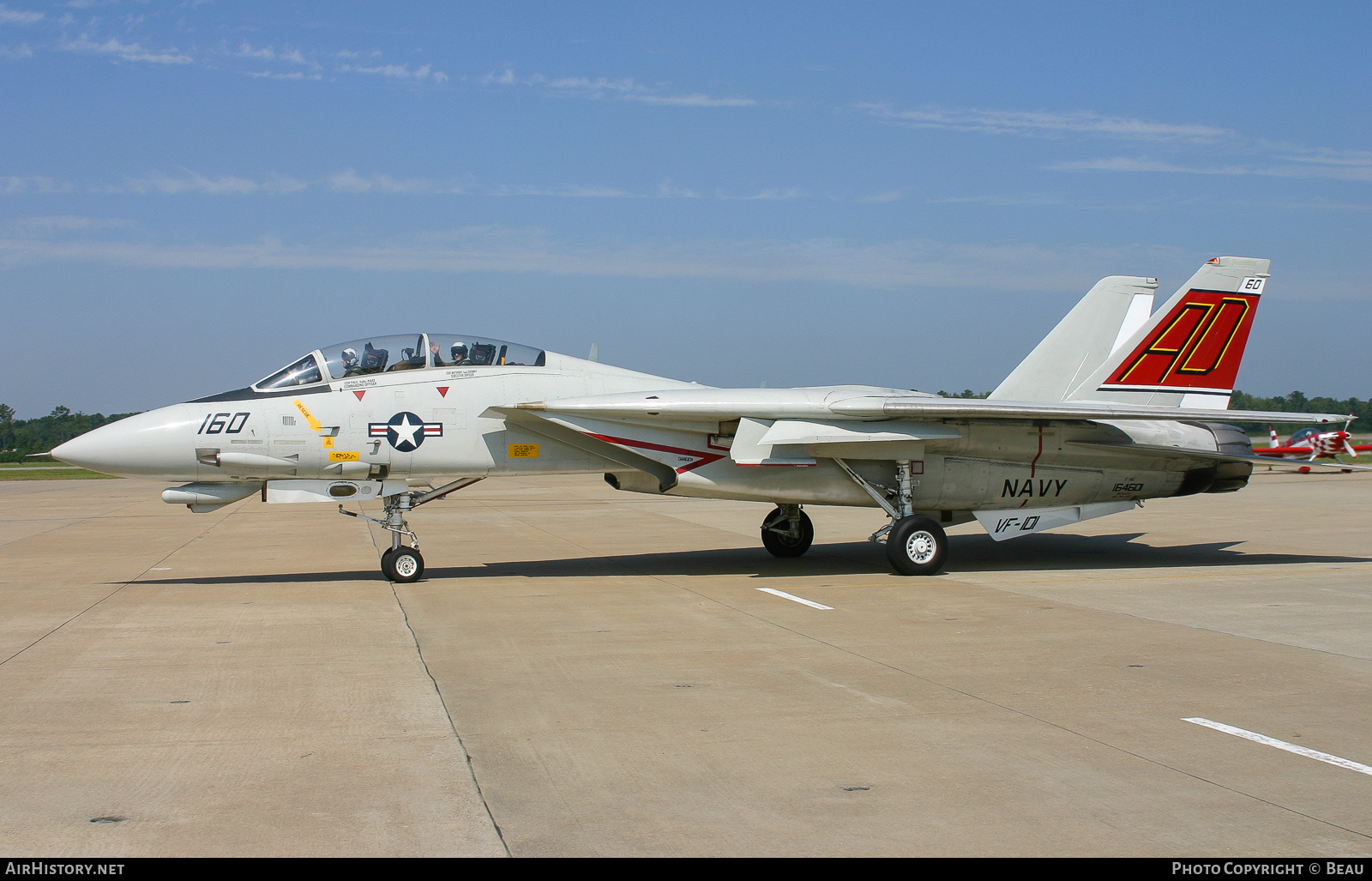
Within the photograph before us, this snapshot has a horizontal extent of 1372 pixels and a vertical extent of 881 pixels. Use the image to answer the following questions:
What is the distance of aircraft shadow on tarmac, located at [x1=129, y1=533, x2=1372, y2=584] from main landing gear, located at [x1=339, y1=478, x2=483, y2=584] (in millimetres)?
526

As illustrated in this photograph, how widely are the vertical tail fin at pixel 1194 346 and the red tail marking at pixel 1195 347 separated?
1 cm

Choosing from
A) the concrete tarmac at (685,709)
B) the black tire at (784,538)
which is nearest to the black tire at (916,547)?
the concrete tarmac at (685,709)

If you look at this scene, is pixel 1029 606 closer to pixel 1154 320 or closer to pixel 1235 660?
pixel 1235 660

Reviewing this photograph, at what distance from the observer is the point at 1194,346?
13.6 meters

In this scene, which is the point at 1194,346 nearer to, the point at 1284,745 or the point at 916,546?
A: the point at 916,546

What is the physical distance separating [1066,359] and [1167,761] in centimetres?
1005

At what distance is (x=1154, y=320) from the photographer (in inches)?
531

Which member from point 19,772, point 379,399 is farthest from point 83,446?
point 19,772

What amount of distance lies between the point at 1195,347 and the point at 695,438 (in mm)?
7104

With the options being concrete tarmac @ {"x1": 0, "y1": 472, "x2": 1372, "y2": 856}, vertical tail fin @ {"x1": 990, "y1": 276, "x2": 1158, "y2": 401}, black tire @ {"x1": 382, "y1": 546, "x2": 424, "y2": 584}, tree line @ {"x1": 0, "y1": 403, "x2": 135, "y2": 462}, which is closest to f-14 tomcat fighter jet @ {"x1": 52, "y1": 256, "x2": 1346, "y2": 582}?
black tire @ {"x1": 382, "y1": 546, "x2": 424, "y2": 584}

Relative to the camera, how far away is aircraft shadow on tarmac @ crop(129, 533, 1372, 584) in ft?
39.6

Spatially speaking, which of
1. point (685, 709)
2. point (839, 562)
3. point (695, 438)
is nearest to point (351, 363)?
point (695, 438)

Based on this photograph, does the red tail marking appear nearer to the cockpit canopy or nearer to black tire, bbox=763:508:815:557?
black tire, bbox=763:508:815:557
